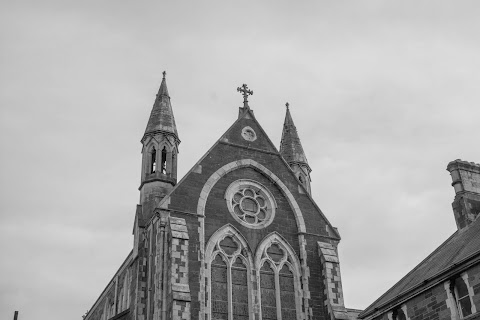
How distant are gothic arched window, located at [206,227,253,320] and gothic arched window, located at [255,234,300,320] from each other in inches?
26.7

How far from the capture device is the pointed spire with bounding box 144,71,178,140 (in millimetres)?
33062

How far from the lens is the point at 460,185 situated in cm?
2562

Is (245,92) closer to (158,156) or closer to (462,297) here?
(158,156)

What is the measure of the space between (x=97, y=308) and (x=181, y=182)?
19.5m

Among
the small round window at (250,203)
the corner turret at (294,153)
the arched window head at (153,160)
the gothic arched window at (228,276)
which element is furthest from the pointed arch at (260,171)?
the corner turret at (294,153)

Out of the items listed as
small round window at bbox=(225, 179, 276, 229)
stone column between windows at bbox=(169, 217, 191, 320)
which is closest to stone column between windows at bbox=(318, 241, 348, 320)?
small round window at bbox=(225, 179, 276, 229)

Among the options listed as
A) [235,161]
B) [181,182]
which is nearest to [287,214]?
[235,161]

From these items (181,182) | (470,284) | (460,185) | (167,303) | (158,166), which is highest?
(158,166)

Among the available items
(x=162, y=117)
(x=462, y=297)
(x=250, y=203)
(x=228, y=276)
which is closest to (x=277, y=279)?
(x=228, y=276)

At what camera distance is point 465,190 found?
25.5m

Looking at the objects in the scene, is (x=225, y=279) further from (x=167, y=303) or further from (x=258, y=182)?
(x=258, y=182)

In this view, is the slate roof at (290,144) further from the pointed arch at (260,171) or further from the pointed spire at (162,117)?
the pointed spire at (162,117)

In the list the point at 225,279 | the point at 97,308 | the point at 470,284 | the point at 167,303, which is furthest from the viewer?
the point at 97,308

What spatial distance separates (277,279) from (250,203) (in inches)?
155
